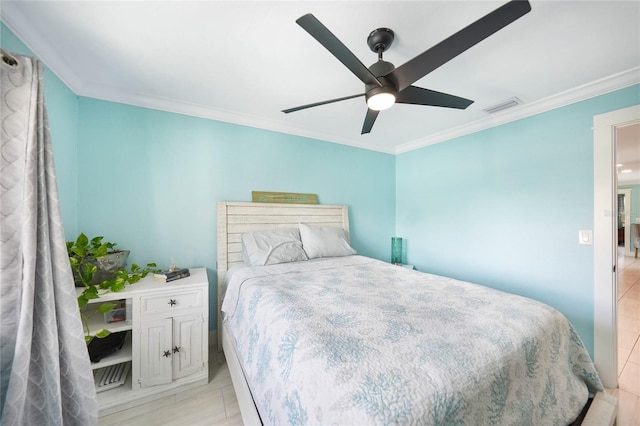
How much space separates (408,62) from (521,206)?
81.8 inches

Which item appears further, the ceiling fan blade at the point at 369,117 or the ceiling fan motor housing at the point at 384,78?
the ceiling fan blade at the point at 369,117

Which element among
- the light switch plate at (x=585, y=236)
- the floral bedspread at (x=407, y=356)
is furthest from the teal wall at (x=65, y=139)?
the light switch plate at (x=585, y=236)

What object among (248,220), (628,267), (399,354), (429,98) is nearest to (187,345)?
(248,220)

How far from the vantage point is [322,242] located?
251 cm

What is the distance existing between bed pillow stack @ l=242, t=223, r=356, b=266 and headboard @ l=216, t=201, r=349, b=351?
0.12 meters

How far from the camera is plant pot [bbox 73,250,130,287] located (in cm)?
165

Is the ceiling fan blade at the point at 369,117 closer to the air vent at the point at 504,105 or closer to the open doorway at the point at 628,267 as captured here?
the air vent at the point at 504,105

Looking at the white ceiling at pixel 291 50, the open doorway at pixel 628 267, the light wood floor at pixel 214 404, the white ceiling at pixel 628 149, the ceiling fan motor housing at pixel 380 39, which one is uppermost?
the white ceiling at pixel 291 50

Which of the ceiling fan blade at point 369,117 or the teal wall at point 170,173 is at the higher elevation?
the ceiling fan blade at point 369,117

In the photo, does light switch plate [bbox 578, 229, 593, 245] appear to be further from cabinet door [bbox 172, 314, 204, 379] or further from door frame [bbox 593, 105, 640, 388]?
cabinet door [bbox 172, 314, 204, 379]

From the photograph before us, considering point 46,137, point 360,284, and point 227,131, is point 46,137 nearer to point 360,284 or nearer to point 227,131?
point 227,131

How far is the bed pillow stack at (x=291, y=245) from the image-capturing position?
2217mm

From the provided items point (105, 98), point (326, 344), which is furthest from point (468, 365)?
point (105, 98)

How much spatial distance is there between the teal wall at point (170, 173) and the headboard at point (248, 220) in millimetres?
127
